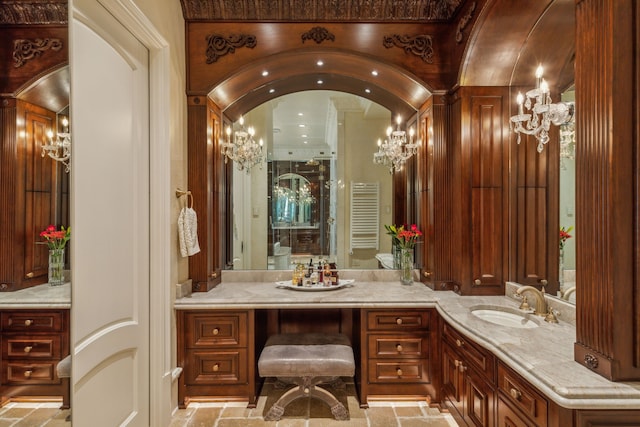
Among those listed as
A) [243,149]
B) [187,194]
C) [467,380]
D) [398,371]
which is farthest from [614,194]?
[243,149]

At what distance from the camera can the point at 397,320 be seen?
2.54 meters

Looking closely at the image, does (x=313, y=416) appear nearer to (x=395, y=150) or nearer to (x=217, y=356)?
(x=217, y=356)

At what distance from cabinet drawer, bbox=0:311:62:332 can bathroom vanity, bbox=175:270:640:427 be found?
1192 mm

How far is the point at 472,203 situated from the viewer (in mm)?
2592

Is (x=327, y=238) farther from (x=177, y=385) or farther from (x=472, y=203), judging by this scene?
(x=177, y=385)

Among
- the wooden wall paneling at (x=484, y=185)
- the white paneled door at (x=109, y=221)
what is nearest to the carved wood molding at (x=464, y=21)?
the wooden wall paneling at (x=484, y=185)

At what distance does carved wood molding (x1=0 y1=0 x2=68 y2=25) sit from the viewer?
3.28 ft

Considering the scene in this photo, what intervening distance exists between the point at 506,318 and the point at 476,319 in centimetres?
31

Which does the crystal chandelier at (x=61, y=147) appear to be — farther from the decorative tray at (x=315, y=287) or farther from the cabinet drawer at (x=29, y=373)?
the decorative tray at (x=315, y=287)

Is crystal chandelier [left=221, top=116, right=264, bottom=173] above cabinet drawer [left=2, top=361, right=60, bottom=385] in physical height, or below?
above

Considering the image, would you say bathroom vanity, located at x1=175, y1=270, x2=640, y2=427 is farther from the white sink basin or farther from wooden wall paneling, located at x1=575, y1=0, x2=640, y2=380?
wooden wall paneling, located at x1=575, y1=0, x2=640, y2=380

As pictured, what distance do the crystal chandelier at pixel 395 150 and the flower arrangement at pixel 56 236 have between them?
253 centimetres

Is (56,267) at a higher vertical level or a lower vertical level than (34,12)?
lower

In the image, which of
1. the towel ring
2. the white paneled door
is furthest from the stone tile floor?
the towel ring
